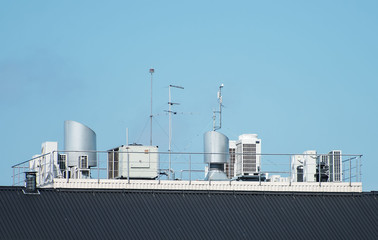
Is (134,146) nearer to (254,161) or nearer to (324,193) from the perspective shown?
(254,161)

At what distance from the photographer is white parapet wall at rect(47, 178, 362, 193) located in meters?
42.6

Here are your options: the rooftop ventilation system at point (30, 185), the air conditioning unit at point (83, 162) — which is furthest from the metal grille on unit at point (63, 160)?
the rooftop ventilation system at point (30, 185)

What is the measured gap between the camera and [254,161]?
156 feet

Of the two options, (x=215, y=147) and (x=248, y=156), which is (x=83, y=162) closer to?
(x=215, y=147)

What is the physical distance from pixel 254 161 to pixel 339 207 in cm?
732

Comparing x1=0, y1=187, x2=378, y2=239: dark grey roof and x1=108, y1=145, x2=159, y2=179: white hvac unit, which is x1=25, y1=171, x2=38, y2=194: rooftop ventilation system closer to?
x1=0, y1=187, x2=378, y2=239: dark grey roof

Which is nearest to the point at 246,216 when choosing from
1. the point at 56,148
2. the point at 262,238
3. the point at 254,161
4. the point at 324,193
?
the point at 262,238

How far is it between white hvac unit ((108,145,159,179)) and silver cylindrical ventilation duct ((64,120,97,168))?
1596 mm

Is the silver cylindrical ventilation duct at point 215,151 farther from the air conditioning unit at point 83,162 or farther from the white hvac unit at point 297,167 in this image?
the air conditioning unit at point 83,162

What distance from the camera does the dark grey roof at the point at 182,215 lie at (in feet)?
126

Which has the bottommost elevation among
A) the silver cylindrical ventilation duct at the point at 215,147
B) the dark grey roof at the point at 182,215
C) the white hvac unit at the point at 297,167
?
the dark grey roof at the point at 182,215

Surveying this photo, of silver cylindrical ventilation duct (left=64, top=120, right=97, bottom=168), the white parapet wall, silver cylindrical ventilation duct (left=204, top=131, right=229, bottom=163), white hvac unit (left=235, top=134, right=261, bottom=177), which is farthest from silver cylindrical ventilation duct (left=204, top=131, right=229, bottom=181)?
silver cylindrical ventilation duct (left=64, top=120, right=97, bottom=168)

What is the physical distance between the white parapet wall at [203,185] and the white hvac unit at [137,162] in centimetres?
150

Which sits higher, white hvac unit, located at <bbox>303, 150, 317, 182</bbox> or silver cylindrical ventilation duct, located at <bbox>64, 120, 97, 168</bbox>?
silver cylindrical ventilation duct, located at <bbox>64, 120, 97, 168</bbox>
